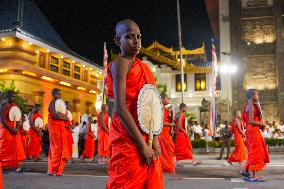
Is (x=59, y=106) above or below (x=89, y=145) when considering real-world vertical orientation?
above

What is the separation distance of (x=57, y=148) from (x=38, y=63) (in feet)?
61.4

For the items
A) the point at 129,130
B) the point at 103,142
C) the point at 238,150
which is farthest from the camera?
the point at 103,142

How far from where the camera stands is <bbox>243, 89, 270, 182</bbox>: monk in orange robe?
7.35 meters

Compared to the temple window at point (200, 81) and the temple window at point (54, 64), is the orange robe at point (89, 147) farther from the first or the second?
the temple window at point (200, 81)

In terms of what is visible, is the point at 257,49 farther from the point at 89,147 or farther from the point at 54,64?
the point at 89,147

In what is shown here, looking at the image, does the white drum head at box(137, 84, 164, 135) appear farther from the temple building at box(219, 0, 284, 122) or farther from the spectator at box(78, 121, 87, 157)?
the temple building at box(219, 0, 284, 122)

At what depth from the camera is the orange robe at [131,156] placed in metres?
2.90

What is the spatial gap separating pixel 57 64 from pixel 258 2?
18.7 meters

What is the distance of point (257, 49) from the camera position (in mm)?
34125

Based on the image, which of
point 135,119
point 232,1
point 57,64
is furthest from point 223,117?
point 135,119

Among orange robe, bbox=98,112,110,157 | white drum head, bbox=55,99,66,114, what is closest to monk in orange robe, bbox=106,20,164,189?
white drum head, bbox=55,99,66,114

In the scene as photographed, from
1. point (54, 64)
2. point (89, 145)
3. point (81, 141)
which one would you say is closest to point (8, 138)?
point (89, 145)

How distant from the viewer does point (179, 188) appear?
651cm

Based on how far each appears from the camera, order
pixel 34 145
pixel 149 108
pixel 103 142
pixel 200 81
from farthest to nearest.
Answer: pixel 200 81 < pixel 34 145 < pixel 103 142 < pixel 149 108
